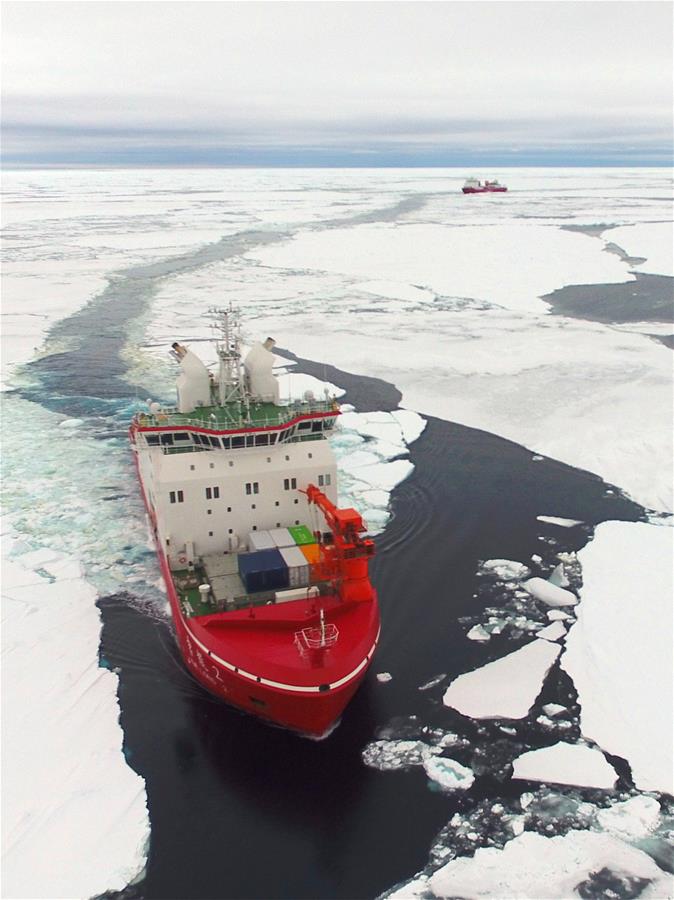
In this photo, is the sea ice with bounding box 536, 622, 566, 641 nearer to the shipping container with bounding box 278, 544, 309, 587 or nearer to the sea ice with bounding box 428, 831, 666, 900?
the sea ice with bounding box 428, 831, 666, 900

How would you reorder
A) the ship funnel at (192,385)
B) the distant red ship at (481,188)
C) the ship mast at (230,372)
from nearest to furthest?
the ship mast at (230,372) → the ship funnel at (192,385) → the distant red ship at (481,188)

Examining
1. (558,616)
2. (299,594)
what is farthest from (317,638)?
(558,616)

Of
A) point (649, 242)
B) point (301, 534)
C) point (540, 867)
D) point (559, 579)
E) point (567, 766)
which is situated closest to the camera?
point (540, 867)

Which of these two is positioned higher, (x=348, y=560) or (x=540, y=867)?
(x=348, y=560)

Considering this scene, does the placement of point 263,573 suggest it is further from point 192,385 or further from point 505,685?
point 192,385

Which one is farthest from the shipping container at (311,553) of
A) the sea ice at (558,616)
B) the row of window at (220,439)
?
the sea ice at (558,616)

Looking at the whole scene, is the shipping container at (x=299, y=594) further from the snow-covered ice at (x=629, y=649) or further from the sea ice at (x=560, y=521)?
the sea ice at (x=560, y=521)
